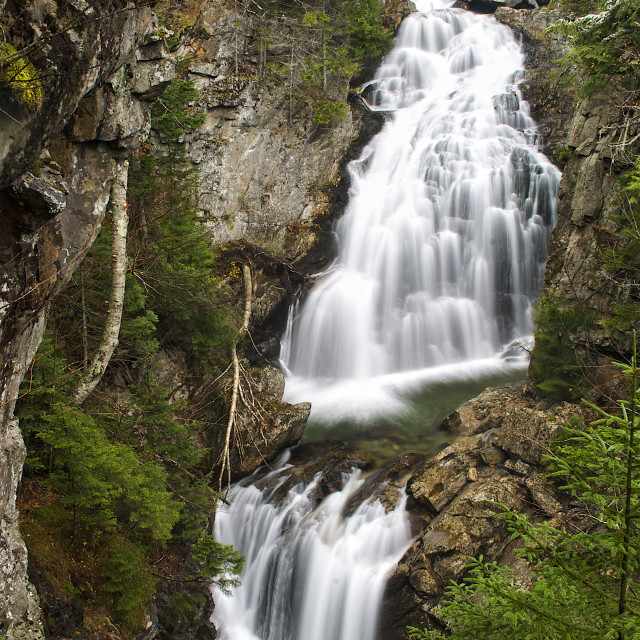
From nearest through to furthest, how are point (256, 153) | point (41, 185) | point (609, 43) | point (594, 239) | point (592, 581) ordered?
point (592, 581)
point (41, 185)
point (609, 43)
point (594, 239)
point (256, 153)

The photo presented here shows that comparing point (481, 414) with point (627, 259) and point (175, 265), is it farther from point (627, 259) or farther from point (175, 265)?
point (175, 265)

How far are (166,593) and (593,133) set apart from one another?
11294mm

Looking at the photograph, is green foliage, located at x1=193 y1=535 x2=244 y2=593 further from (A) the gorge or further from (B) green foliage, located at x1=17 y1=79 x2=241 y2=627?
(A) the gorge

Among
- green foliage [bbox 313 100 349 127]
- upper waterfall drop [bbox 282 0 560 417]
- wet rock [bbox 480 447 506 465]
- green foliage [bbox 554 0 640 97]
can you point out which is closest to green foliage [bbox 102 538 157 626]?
wet rock [bbox 480 447 506 465]

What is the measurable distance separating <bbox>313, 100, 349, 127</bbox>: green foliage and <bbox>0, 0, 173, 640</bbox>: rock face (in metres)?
11.8

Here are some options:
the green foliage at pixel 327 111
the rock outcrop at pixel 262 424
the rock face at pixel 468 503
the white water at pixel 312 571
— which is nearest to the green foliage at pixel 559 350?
the rock face at pixel 468 503

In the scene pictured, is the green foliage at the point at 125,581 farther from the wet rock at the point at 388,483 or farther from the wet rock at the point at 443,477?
the wet rock at the point at 443,477

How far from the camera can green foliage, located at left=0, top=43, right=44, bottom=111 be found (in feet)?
12.3

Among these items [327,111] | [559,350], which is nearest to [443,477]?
[559,350]

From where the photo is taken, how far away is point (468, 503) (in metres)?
7.48

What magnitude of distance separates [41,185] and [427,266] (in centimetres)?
1296

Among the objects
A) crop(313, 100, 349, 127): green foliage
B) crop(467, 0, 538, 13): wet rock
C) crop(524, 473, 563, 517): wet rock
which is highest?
crop(467, 0, 538, 13): wet rock

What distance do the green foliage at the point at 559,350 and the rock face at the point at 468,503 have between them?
45cm

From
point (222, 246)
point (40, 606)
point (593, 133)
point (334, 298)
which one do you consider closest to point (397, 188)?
point (334, 298)
